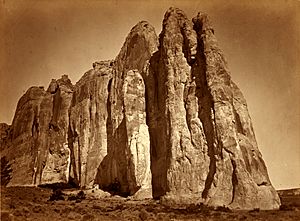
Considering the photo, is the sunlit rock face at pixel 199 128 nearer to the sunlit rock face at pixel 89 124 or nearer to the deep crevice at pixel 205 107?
the deep crevice at pixel 205 107

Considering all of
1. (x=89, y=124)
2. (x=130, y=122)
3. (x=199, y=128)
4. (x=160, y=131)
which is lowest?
(x=199, y=128)

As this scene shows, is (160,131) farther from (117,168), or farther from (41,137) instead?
(41,137)

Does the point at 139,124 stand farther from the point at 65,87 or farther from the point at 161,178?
the point at 65,87

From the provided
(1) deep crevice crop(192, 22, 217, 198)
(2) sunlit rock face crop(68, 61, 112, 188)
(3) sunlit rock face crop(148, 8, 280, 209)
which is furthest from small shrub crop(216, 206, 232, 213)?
(2) sunlit rock face crop(68, 61, 112, 188)

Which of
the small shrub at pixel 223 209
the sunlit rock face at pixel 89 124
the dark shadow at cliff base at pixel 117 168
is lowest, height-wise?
the small shrub at pixel 223 209

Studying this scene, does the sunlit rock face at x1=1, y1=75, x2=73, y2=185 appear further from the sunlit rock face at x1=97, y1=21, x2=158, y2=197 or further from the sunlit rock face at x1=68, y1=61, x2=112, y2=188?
the sunlit rock face at x1=97, y1=21, x2=158, y2=197

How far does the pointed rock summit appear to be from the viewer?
40156 mm

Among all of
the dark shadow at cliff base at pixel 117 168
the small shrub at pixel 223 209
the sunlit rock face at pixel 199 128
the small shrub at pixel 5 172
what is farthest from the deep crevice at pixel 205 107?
the small shrub at pixel 5 172

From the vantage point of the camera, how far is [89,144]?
67.7m

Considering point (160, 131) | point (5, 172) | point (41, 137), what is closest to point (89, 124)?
point (41, 137)

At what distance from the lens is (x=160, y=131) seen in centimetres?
5081

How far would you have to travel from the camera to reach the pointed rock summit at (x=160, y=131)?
40.2m

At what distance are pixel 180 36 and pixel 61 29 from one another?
2075 centimetres

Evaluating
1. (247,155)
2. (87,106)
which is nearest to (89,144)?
(87,106)
